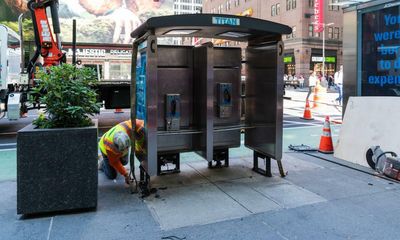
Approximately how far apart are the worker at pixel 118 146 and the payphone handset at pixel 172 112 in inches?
17.6

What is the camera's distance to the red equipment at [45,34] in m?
10.1

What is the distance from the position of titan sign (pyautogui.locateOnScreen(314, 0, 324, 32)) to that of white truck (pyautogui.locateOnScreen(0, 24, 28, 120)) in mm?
40928

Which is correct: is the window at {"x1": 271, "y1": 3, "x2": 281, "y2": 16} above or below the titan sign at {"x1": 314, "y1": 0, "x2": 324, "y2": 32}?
above

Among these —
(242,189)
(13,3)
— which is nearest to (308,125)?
(242,189)

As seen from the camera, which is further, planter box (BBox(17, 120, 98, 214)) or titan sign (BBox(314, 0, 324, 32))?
titan sign (BBox(314, 0, 324, 32))

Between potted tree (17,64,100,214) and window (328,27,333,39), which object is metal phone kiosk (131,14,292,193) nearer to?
potted tree (17,64,100,214)

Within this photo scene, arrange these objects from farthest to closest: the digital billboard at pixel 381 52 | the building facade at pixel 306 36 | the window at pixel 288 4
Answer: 1. the window at pixel 288 4
2. the building facade at pixel 306 36
3. the digital billboard at pixel 381 52

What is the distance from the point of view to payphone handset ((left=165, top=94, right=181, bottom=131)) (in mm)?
5695

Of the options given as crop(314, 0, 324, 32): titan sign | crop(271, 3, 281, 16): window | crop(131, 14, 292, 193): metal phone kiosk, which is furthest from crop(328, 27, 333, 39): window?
crop(131, 14, 292, 193): metal phone kiosk

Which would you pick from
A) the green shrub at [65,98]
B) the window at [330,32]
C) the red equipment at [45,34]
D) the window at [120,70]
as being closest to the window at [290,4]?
the window at [330,32]

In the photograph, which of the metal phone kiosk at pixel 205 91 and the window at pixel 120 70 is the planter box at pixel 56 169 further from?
the window at pixel 120 70

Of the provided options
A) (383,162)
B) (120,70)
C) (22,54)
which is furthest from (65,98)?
(120,70)

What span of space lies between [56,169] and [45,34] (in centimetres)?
729

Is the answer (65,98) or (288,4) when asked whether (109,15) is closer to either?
(288,4)
